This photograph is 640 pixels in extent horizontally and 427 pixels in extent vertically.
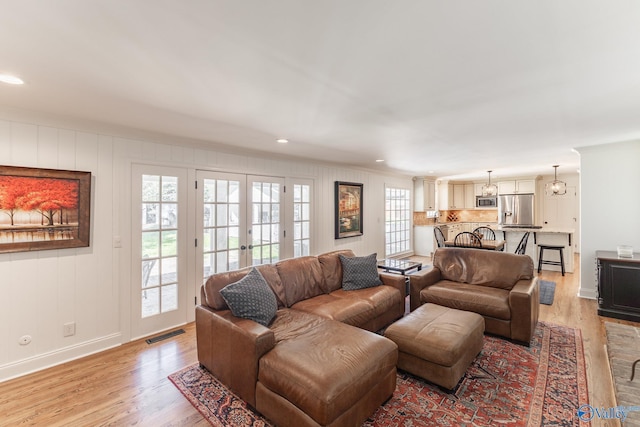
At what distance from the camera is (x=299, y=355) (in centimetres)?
194

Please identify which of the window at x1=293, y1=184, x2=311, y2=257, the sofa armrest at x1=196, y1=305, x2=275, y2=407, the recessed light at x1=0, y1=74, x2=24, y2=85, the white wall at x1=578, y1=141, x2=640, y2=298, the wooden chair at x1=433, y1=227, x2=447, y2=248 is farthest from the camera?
the wooden chair at x1=433, y1=227, x2=447, y2=248

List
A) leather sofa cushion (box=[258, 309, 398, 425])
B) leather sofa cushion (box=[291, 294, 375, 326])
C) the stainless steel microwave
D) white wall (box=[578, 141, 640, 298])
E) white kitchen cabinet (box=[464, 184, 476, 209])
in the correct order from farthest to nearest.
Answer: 1. white kitchen cabinet (box=[464, 184, 476, 209])
2. the stainless steel microwave
3. white wall (box=[578, 141, 640, 298])
4. leather sofa cushion (box=[291, 294, 375, 326])
5. leather sofa cushion (box=[258, 309, 398, 425])

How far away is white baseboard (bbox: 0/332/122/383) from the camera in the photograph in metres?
2.60

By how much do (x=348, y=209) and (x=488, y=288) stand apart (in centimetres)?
308

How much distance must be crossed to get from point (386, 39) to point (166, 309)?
372 cm

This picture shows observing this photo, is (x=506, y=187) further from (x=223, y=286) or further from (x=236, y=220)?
(x=223, y=286)

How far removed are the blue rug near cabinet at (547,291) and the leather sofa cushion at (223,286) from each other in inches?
159

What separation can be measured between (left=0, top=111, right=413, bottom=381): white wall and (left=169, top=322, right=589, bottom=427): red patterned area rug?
1.24m

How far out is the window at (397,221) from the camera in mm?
7379

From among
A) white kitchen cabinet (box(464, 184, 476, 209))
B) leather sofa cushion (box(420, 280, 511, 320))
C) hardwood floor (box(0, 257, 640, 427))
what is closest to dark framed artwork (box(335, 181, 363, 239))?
leather sofa cushion (box(420, 280, 511, 320))

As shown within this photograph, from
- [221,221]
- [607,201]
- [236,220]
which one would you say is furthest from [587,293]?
[221,221]

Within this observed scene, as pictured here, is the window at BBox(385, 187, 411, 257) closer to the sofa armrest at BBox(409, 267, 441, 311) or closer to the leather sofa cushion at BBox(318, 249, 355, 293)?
the sofa armrest at BBox(409, 267, 441, 311)

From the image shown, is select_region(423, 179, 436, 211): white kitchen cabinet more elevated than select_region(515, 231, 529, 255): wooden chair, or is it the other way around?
select_region(423, 179, 436, 211): white kitchen cabinet

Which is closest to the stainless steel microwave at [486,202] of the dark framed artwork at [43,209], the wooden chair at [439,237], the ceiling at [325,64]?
the wooden chair at [439,237]
